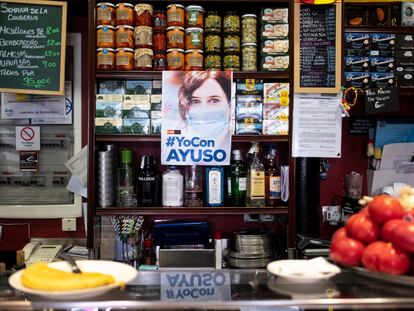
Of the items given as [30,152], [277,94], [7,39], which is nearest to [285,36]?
[277,94]

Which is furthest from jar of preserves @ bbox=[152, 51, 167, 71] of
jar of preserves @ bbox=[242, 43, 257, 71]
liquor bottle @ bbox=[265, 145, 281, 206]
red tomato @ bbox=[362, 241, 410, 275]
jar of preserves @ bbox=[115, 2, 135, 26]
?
red tomato @ bbox=[362, 241, 410, 275]

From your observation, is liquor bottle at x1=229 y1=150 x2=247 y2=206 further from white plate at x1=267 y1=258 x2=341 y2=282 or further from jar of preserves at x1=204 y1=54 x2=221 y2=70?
white plate at x1=267 y1=258 x2=341 y2=282

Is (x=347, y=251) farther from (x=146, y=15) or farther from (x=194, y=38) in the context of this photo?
(x=146, y=15)

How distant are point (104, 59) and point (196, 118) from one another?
24.3 inches

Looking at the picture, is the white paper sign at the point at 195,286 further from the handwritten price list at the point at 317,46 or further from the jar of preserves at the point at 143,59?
the handwritten price list at the point at 317,46

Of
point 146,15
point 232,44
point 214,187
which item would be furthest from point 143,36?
point 214,187

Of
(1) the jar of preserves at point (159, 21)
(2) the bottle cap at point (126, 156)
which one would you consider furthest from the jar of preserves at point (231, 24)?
(2) the bottle cap at point (126, 156)

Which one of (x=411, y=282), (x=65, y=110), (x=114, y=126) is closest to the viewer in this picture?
(x=411, y=282)

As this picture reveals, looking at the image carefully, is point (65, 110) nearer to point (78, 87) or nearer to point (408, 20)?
point (78, 87)

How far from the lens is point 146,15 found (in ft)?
8.68

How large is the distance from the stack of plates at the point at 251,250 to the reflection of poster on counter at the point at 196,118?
493mm

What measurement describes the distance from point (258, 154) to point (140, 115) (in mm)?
764

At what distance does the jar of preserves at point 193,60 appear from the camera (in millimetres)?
2639

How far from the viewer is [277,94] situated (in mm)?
2678
